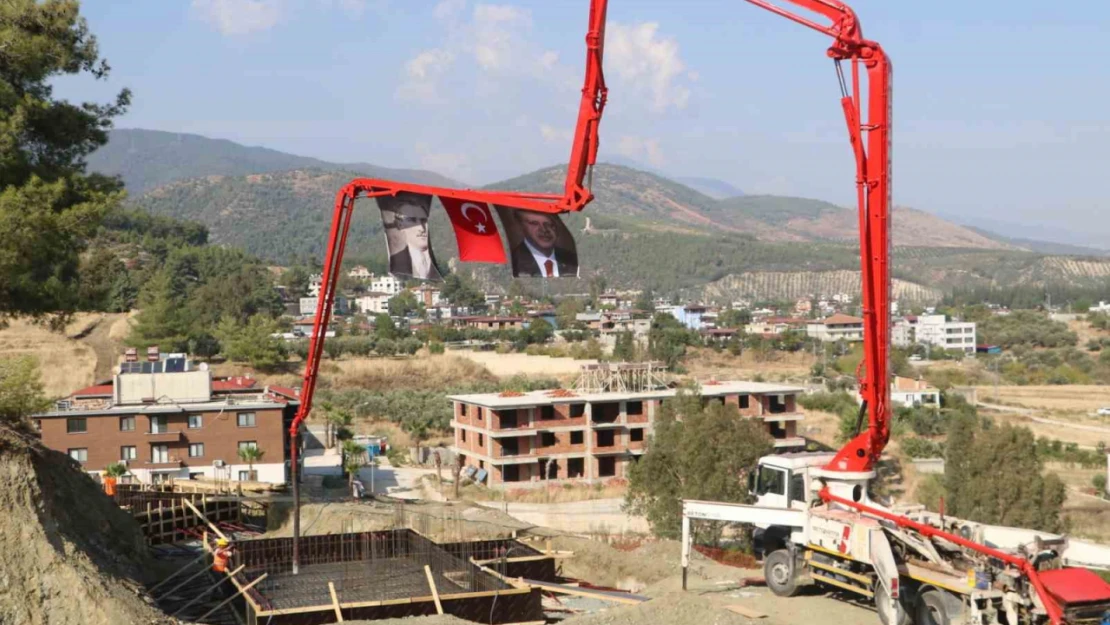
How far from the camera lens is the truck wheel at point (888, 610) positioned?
1686 centimetres

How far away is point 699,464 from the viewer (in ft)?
106

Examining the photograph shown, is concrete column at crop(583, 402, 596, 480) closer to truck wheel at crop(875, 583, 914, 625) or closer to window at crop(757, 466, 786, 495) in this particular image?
window at crop(757, 466, 786, 495)

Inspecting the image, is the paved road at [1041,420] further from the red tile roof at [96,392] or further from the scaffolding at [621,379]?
the red tile roof at [96,392]

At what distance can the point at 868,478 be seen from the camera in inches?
742

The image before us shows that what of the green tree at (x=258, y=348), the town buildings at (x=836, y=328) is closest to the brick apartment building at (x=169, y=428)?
the green tree at (x=258, y=348)

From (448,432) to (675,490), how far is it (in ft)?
107

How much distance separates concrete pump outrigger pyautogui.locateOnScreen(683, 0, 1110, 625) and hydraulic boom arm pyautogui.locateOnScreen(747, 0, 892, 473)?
2 cm

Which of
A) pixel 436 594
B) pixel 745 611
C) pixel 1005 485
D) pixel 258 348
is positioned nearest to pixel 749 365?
pixel 258 348

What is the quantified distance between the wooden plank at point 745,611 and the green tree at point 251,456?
2991 cm

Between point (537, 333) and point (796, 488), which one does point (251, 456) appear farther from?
point (537, 333)

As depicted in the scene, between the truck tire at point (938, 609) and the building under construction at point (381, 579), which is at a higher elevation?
the truck tire at point (938, 609)

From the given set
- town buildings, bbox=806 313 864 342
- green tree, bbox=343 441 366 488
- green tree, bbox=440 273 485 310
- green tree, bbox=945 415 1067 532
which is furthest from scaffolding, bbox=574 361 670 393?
green tree, bbox=440 273 485 310

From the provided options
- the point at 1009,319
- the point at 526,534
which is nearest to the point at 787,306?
the point at 1009,319

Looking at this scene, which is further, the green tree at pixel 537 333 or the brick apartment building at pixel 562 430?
the green tree at pixel 537 333
